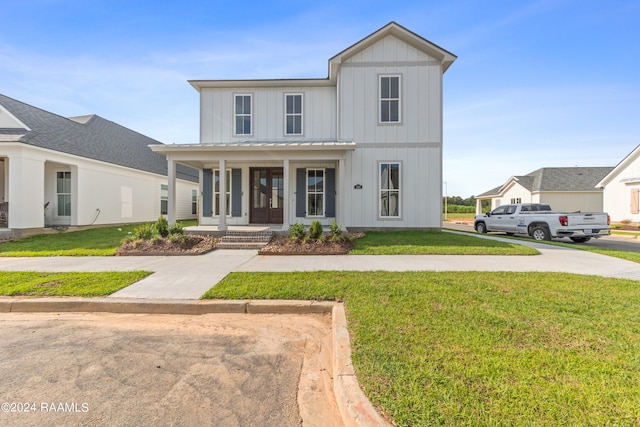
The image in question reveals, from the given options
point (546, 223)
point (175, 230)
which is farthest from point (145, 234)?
point (546, 223)

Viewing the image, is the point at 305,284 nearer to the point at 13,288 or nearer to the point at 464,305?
the point at 464,305

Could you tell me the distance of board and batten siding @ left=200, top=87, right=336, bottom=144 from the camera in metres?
12.6

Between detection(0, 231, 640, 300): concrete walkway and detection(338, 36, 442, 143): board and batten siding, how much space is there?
5653 millimetres

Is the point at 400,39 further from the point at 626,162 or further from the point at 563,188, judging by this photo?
the point at 563,188

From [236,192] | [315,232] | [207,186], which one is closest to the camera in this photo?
[315,232]

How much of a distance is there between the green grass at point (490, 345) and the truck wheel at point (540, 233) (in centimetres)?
802

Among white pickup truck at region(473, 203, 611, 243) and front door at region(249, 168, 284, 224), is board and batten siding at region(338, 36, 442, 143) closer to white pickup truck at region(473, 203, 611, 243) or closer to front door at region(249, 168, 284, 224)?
front door at region(249, 168, 284, 224)

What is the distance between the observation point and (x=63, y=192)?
13.7m

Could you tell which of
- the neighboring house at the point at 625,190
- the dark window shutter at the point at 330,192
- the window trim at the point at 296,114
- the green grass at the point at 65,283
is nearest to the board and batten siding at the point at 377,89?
the dark window shutter at the point at 330,192

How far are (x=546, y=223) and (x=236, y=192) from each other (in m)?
13.0

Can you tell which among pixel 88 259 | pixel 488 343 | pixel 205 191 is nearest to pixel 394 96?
pixel 205 191

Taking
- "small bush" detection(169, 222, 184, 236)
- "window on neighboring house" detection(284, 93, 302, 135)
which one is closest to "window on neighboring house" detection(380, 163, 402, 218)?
"window on neighboring house" detection(284, 93, 302, 135)

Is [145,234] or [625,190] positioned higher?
[625,190]

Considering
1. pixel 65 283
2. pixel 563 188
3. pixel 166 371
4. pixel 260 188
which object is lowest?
pixel 166 371
